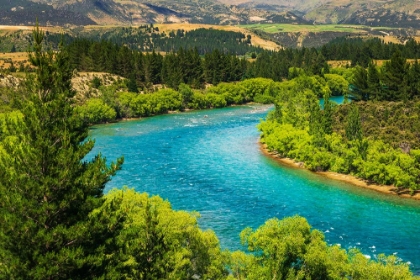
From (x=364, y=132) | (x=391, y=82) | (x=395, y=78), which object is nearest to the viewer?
(x=364, y=132)

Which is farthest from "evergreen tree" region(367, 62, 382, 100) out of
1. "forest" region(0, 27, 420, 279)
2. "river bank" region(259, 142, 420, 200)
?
"forest" region(0, 27, 420, 279)

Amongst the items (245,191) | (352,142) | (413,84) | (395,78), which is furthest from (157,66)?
(245,191)

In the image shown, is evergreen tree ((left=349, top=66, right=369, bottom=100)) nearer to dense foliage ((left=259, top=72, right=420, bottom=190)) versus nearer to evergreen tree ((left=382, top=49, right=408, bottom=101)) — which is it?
evergreen tree ((left=382, top=49, right=408, bottom=101))

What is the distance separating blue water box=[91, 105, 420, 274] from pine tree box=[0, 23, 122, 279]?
26482 millimetres

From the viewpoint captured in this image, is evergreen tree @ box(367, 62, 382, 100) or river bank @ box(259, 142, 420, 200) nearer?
river bank @ box(259, 142, 420, 200)

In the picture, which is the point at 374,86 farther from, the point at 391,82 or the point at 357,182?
the point at 357,182

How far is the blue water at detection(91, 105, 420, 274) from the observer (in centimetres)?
5169

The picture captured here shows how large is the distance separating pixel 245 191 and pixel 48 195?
4689 centimetres

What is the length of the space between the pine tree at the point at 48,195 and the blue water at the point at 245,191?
2648cm

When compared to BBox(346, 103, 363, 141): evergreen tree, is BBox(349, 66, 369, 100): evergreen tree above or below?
above

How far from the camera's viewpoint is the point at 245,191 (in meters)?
67.0

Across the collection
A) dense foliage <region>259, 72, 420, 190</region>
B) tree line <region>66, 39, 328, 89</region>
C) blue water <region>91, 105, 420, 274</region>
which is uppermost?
tree line <region>66, 39, 328, 89</region>

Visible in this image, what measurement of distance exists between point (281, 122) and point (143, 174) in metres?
37.3

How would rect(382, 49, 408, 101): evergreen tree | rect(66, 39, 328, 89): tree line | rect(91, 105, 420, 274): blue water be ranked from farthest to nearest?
rect(66, 39, 328, 89): tree line → rect(382, 49, 408, 101): evergreen tree → rect(91, 105, 420, 274): blue water
